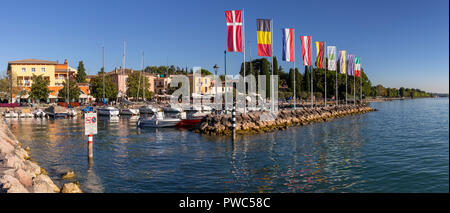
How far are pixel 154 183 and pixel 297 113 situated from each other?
35118 mm

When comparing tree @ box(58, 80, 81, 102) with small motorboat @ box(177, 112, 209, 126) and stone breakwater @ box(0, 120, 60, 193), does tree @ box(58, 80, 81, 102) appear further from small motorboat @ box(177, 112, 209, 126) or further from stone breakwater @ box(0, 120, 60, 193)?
stone breakwater @ box(0, 120, 60, 193)

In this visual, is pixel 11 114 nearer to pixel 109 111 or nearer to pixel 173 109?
pixel 109 111

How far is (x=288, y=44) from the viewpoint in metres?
38.5

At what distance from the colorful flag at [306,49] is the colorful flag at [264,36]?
10635mm

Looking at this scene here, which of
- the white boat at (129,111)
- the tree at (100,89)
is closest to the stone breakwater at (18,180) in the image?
the white boat at (129,111)

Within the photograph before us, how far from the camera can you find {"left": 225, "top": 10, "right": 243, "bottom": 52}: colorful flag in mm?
29703

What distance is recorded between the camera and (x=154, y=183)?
13.7m

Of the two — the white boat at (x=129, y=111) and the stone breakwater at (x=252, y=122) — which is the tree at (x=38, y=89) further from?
the stone breakwater at (x=252, y=122)

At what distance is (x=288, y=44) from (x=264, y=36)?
6.85 m

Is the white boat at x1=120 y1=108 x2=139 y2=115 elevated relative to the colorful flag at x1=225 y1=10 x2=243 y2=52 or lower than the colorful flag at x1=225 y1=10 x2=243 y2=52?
lower

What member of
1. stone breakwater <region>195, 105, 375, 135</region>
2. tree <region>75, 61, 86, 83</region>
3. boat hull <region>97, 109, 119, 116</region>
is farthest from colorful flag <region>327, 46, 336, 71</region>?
tree <region>75, 61, 86, 83</region>

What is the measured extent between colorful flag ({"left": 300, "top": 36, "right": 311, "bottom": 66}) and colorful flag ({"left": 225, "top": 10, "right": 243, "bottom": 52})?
584 inches

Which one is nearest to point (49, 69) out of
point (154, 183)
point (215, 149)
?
point (215, 149)
